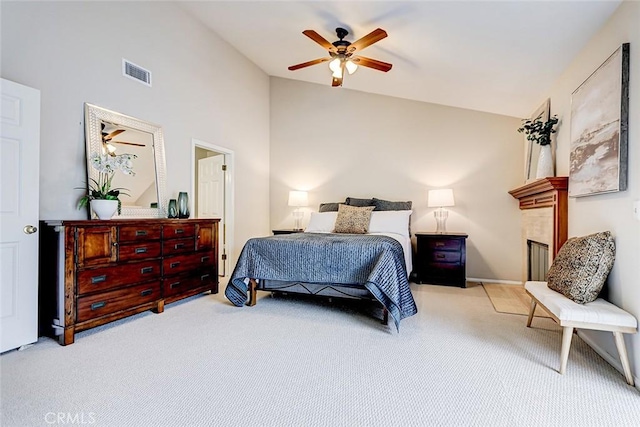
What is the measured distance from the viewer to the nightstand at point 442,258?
425 centimetres

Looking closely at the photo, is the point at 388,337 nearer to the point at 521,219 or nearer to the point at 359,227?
the point at 359,227

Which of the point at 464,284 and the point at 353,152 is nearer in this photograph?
the point at 464,284

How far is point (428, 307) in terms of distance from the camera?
333 cm

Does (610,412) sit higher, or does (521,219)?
(521,219)

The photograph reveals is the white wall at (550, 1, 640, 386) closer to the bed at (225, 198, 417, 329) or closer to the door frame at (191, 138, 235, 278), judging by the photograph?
the bed at (225, 198, 417, 329)

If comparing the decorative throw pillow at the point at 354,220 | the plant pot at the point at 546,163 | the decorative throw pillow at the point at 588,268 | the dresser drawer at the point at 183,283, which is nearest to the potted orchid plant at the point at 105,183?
the dresser drawer at the point at 183,283

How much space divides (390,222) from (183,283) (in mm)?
2757

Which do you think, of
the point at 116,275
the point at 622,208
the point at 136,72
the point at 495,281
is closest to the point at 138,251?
the point at 116,275

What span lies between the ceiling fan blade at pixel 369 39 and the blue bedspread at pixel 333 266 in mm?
1886

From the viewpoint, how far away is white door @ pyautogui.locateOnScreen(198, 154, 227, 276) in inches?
194

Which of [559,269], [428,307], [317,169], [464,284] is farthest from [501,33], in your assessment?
[317,169]

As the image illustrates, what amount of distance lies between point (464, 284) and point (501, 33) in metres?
2.99

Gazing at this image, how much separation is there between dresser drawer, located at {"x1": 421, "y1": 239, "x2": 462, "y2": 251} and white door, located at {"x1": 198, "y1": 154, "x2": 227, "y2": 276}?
10.1ft

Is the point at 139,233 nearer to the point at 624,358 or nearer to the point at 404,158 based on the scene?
the point at 624,358
